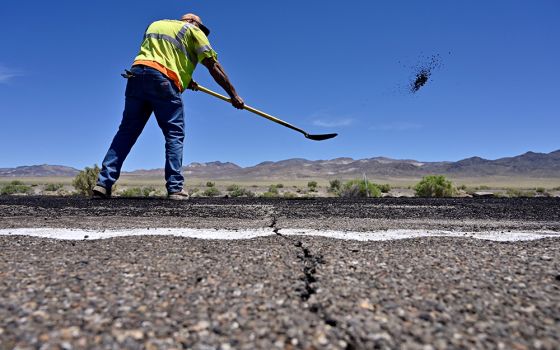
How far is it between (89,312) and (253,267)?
30.4 inches

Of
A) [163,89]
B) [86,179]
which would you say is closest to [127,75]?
[163,89]

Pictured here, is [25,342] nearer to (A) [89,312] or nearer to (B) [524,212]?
(A) [89,312]

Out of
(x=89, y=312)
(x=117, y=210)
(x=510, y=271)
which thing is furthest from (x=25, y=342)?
(x=117, y=210)

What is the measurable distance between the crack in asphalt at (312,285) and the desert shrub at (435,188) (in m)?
18.7

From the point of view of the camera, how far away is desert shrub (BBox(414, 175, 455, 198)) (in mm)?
20016

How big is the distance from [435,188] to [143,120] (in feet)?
55.2

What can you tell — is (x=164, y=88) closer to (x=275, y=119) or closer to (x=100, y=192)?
(x=100, y=192)

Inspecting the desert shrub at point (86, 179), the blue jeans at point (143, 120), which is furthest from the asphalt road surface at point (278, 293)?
the desert shrub at point (86, 179)

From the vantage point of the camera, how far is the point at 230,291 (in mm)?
1653

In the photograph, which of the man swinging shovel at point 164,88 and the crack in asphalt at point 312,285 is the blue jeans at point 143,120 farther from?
the crack in asphalt at point 312,285

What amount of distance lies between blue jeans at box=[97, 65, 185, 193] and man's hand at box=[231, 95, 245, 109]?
1.09 meters

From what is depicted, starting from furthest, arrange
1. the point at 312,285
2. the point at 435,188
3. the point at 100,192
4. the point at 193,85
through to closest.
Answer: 1. the point at 435,188
2. the point at 193,85
3. the point at 100,192
4. the point at 312,285

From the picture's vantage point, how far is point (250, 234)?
309 cm

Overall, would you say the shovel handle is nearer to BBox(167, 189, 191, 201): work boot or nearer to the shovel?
the shovel
